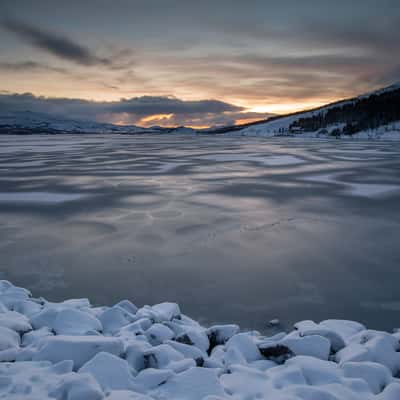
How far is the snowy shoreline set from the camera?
2.51m

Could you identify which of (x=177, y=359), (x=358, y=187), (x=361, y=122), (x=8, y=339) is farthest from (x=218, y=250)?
(x=361, y=122)

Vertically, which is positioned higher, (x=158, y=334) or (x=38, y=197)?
(x=38, y=197)

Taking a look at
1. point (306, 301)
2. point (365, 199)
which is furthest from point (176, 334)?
point (365, 199)

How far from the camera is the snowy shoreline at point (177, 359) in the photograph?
2.51m

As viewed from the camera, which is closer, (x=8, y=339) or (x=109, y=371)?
(x=109, y=371)

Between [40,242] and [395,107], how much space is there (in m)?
113

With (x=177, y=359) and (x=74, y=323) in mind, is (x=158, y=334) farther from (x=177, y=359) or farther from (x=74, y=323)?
(x=74, y=323)

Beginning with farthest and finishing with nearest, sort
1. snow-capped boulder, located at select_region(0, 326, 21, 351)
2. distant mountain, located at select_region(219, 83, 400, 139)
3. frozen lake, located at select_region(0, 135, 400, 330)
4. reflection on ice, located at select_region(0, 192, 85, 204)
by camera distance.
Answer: distant mountain, located at select_region(219, 83, 400, 139)
reflection on ice, located at select_region(0, 192, 85, 204)
frozen lake, located at select_region(0, 135, 400, 330)
snow-capped boulder, located at select_region(0, 326, 21, 351)

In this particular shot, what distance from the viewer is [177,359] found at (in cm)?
297

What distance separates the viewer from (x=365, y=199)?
9680 millimetres

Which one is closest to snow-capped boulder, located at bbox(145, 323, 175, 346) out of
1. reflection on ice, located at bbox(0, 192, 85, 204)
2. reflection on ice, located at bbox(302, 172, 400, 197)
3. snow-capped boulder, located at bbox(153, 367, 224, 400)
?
snow-capped boulder, located at bbox(153, 367, 224, 400)

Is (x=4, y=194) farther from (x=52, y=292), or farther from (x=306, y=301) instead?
(x=306, y=301)

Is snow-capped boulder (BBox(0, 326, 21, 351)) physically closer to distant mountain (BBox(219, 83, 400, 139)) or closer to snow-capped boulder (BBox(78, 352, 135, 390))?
snow-capped boulder (BBox(78, 352, 135, 390))

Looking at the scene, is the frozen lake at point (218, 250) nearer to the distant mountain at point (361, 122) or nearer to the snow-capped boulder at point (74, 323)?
the snow-capped boulder at point (74, 323)
